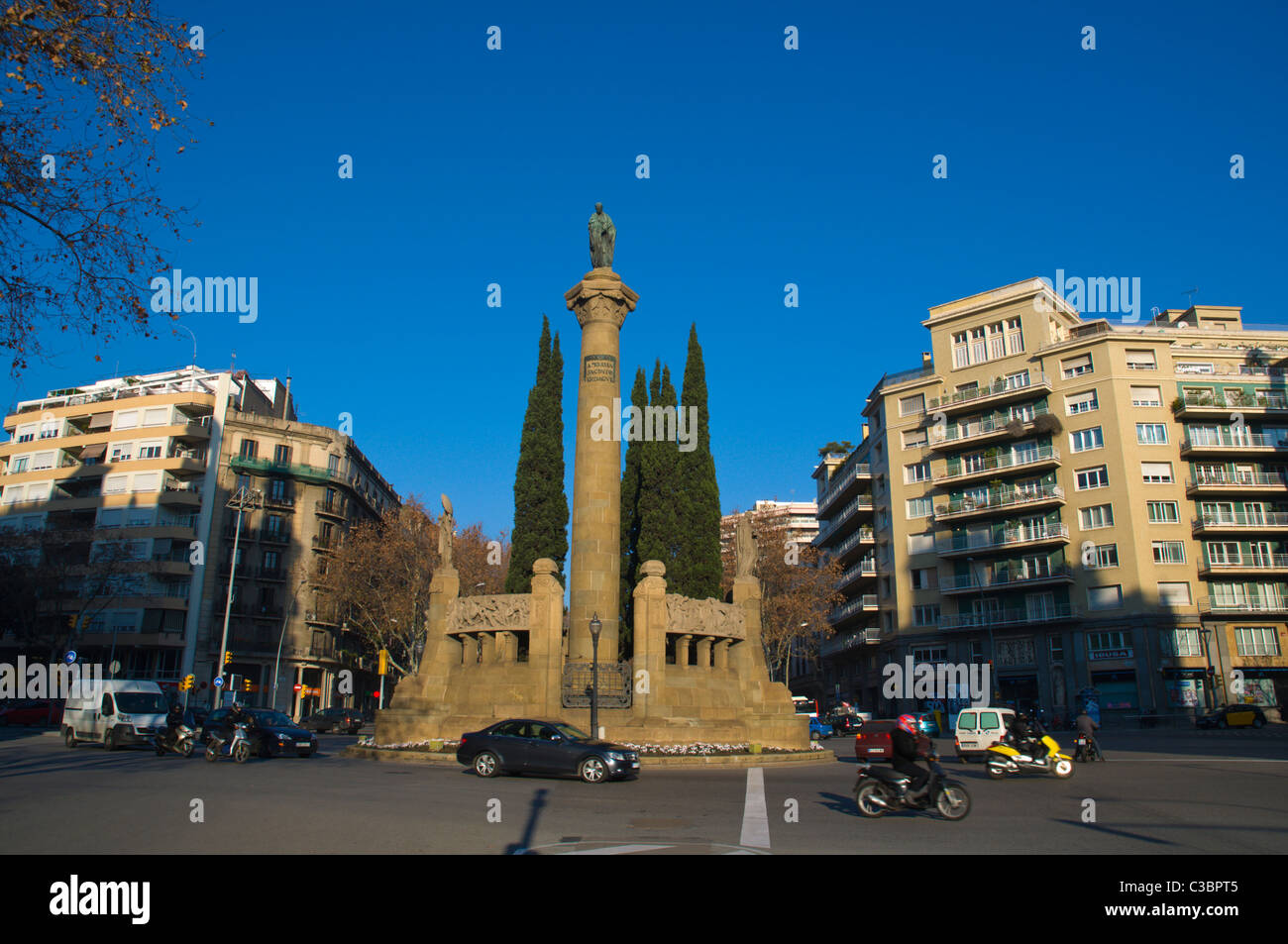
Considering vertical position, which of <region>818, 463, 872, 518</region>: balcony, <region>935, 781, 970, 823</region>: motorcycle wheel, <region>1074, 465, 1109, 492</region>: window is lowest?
<region>935, 781, 970, 823</region>: motorcycle wheel

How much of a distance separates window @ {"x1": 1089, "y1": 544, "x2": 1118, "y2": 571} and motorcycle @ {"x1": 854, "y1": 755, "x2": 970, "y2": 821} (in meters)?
45.2

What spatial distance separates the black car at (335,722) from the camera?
47688 millimetres

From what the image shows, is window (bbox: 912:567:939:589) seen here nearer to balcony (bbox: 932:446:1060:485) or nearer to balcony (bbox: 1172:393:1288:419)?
balcony (bbox: 932:446:1060:485)

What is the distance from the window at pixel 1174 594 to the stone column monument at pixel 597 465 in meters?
37.2

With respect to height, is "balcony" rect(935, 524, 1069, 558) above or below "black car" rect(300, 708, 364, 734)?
above

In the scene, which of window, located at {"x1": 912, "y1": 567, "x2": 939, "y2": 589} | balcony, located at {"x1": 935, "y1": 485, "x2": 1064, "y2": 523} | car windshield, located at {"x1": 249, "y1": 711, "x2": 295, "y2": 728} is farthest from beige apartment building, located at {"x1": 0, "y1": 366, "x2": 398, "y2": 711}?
balcony, located at {"x1": 935, "y1": 485, "x2": 1064, "y2": 523}

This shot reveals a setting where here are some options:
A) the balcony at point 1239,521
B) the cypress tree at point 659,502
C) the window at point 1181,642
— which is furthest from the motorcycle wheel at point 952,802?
the balcony at point 1239,521

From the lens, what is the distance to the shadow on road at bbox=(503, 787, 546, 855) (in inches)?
351

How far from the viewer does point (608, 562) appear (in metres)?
27.3

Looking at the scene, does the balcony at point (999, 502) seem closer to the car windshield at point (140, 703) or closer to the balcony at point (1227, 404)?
the balcony at point (1227, 404)

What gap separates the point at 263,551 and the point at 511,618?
4315 cm
